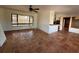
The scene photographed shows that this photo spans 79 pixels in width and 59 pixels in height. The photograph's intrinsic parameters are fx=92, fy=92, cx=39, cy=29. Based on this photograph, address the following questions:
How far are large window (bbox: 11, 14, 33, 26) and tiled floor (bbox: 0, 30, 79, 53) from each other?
14cm

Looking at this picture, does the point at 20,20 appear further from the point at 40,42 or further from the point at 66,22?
the point at 66,22

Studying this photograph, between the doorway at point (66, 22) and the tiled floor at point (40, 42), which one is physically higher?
the doorway at point (66, 22)

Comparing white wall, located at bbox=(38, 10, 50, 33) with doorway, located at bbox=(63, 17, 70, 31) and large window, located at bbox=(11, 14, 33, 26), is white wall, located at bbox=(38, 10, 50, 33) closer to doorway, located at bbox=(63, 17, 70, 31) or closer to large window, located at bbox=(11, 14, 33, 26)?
large window, located at bbox=(11, 14, 33, 26)

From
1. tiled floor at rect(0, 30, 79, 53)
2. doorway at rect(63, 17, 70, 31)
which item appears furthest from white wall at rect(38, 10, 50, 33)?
doorway at rect(63, 17, 70, 31)

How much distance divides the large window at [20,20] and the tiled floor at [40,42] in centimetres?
14

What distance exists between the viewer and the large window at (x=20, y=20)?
149 centimetres

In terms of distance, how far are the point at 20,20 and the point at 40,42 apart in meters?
0.49

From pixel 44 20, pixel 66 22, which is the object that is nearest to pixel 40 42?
pixel 44 20

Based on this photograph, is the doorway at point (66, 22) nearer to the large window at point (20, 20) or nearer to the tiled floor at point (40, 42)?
the tiled floor at point (40, 42)

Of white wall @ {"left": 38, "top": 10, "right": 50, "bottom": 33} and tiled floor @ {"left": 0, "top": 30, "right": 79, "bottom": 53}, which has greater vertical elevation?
white wall @ {"left": 38, "top": 10, "right": 50, "bottom": 33}

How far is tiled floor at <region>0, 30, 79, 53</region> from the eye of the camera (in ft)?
4.73

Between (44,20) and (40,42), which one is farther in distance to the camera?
(44,20)

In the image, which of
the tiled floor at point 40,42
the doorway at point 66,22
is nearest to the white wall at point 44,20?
the tiled floor at point 40,42

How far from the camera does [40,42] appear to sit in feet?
4.97
